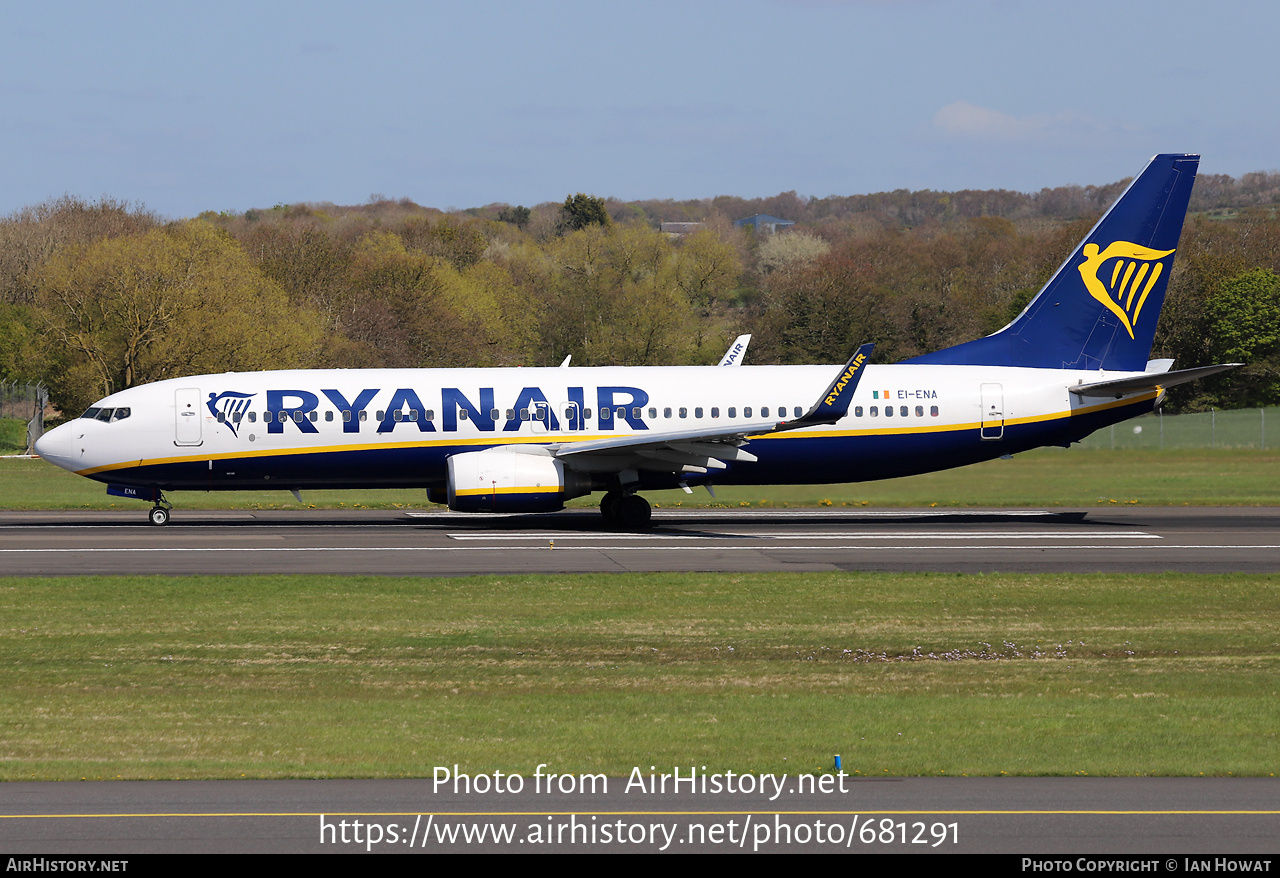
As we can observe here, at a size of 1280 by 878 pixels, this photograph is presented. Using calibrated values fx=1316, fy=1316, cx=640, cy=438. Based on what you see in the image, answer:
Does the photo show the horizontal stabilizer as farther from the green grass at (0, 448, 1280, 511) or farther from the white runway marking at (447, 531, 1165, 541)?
the green grass at (0, 448, 1280, 511)

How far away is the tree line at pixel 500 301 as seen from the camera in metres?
66.8

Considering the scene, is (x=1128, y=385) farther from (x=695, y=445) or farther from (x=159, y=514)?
(x=159, y=514)

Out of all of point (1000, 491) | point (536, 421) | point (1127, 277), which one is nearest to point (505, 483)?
point (536, 421)

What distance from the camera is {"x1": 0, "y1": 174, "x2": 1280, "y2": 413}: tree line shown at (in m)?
66.8

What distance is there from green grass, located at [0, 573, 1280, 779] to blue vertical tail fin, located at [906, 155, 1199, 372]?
1331 cm

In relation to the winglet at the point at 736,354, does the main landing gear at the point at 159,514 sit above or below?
below

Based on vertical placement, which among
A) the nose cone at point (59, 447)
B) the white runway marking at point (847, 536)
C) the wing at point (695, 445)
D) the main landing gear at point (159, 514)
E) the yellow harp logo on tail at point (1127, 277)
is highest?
the yellow harp logo on tail at point (1127, 277)

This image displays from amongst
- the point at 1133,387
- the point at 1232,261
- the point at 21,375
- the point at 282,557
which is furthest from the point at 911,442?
the point at 1232,261

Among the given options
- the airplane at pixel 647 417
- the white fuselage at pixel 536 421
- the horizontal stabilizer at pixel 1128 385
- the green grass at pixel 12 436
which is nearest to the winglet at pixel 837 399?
the airplane at pixel 647 417

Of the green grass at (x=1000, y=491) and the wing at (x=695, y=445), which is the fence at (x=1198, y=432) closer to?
the green grass at (x=1000, y=491)

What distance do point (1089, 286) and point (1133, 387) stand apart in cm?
360

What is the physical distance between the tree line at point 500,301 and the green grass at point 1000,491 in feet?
55.8

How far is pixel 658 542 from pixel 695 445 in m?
3.13

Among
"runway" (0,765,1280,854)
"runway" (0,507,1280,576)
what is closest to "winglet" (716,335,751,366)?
"runway" (0,507,1280,576)
